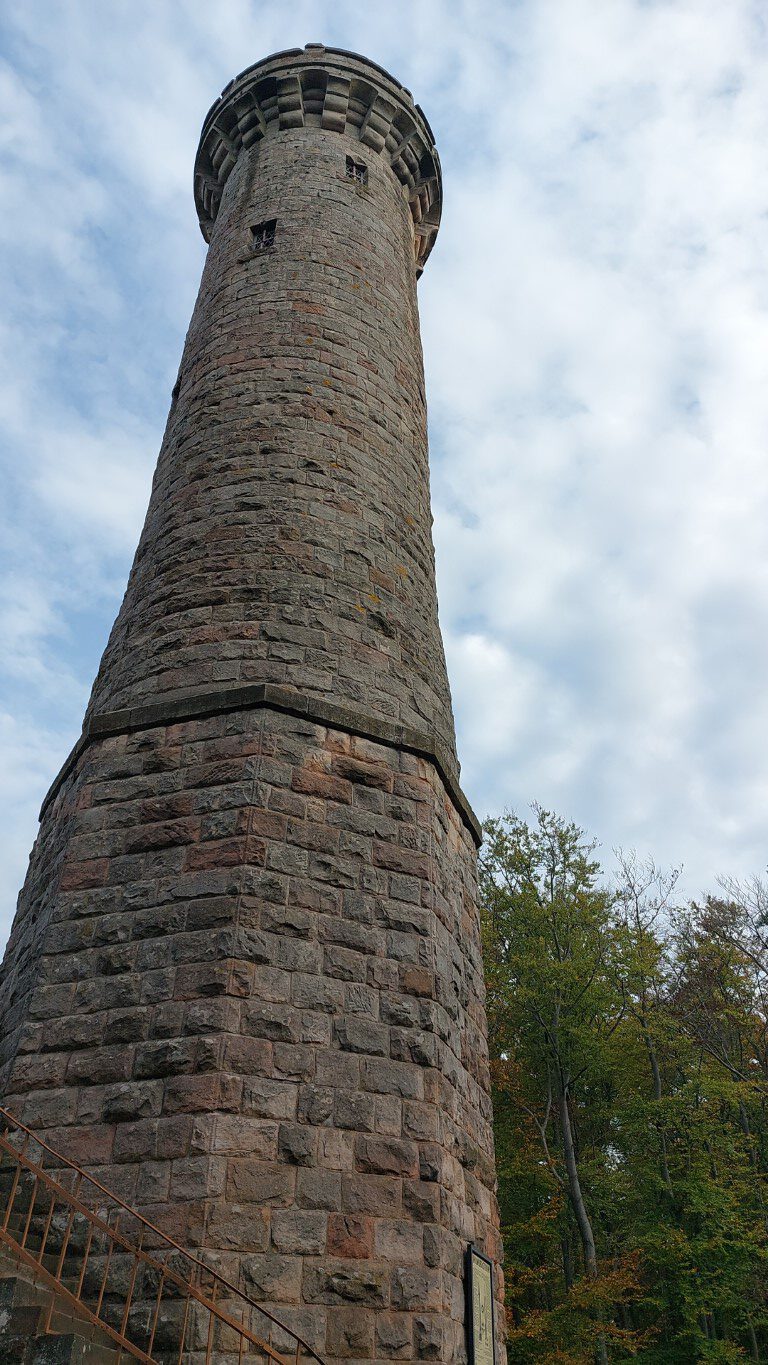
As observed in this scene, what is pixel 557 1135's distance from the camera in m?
17.0

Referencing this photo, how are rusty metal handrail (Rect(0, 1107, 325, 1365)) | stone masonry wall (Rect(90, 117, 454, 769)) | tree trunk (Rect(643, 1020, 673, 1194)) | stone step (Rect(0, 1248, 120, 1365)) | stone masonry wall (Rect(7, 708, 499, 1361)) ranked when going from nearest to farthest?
stone step (Rect(0, 1248, 120, 1365)), rusty metal handrail (Rect(0, 1107, 325, 1365)), stone masonry wall (Rect(7, 708, 499, 1361)), stone masonry wall (Rect(90, 117, 454, 769)), tree trunk (Rect(643, 1020, 673, 1194))

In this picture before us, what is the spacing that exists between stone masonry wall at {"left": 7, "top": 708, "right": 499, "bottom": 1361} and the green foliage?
11.1 meters

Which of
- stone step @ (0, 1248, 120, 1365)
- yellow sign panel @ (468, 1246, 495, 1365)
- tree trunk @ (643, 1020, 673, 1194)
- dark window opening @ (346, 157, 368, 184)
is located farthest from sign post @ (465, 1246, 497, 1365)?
tree trunk @ (643, 1020, 673, 1194)

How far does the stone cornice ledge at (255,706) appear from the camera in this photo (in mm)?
5766

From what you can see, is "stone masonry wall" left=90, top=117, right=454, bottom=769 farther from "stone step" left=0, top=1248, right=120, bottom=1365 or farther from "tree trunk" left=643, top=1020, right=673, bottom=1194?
"tree trunk" left=643, top=1020, right=673, bottom=1194

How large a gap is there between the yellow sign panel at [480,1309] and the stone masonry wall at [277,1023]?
137 mm

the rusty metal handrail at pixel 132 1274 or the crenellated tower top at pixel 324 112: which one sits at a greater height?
the crenellated tower top at pixel 324 112

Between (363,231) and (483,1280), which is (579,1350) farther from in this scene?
(363,231)

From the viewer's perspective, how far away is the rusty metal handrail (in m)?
3.61

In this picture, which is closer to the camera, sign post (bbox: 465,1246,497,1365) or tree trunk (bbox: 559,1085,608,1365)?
sign post (bbox: 465,1246,497,1365)

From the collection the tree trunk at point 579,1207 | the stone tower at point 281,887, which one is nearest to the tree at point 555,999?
the tree trunk at point 579,1207

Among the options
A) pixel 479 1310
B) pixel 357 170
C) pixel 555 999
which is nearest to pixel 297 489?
pixel 479 1310

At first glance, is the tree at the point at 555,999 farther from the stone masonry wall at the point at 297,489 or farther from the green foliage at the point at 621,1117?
the stone masonry wall at the point at 297,489

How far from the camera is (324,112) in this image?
461 inches
